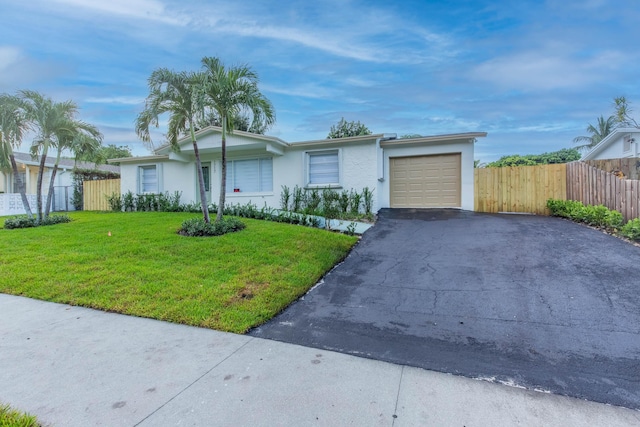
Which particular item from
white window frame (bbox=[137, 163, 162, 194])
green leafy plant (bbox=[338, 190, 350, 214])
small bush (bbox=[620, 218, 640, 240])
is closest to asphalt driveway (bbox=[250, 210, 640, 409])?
small bush (bbox=[620, 218, 640, 240])

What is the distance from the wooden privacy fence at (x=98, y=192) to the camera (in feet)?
54.9

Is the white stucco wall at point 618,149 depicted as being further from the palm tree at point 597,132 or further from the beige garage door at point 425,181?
the beige garage door at point 425,181

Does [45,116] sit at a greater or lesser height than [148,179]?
greater

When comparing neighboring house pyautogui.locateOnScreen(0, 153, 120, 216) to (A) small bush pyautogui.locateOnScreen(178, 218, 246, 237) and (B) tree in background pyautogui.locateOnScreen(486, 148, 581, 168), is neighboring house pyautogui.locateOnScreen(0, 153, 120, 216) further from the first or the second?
(B) tree in background pyautogui.locateOnScreen(486, 148, 581, 168)

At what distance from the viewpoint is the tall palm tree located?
1010 cm

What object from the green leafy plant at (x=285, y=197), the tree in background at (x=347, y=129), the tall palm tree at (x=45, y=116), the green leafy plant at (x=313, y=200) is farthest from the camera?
the tree in background at (x=347, y=129)

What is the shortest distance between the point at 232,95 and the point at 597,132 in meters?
32.9

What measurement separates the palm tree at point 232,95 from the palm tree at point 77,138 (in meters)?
6.18

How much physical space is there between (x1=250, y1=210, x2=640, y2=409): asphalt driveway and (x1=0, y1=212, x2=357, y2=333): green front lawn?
1.56 feet

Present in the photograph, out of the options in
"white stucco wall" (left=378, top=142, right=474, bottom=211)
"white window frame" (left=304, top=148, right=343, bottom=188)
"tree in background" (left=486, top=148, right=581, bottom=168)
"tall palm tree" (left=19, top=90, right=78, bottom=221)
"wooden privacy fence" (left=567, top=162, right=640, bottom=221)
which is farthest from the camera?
"tree in background" (left=486, top=148, right=581, bottom=168)

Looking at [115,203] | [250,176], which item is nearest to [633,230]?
[250,176]

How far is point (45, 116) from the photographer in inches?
409

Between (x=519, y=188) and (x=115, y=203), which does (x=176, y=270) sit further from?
(x=115, y=203)

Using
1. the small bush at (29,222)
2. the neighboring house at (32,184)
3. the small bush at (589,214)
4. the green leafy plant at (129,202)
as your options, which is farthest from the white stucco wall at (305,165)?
the neighboring house at (32,184)
